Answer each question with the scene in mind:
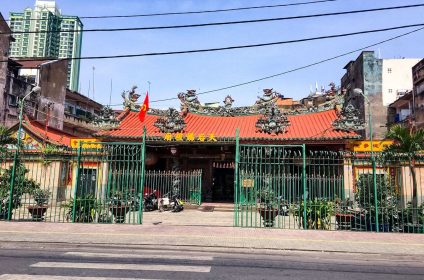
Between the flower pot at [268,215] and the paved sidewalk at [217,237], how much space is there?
2.42 ft

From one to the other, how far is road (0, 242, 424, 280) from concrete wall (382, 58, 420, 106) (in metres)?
32.4

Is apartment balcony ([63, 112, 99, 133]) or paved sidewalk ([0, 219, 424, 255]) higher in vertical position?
apartment balcony ([63, 112, 99, 133])

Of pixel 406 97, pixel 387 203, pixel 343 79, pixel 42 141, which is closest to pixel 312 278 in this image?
pixel 387 203

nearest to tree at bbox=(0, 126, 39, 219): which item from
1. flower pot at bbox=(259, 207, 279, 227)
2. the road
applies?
the road

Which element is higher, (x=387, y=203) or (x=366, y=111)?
(x=366, y=111)

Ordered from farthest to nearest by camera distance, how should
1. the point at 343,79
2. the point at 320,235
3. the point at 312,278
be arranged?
1. the point at 343,79
2. the point at 320,235
3. the point at 312,278

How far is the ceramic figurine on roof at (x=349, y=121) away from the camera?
62.4ft

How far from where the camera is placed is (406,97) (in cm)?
3203

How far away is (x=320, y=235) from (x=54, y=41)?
159ft

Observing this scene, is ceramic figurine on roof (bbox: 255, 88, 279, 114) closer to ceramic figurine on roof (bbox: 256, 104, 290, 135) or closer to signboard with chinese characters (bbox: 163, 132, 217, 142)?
ceramic figurine on roof (bbox: 256, 104, 290, 135)

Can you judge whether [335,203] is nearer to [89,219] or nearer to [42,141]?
[89,219]

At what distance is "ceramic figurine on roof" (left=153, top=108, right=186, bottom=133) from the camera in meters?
21.1

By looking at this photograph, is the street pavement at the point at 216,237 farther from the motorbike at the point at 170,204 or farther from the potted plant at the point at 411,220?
the motorbike at the point at 170,204

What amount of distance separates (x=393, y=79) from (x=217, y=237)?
110 ft
